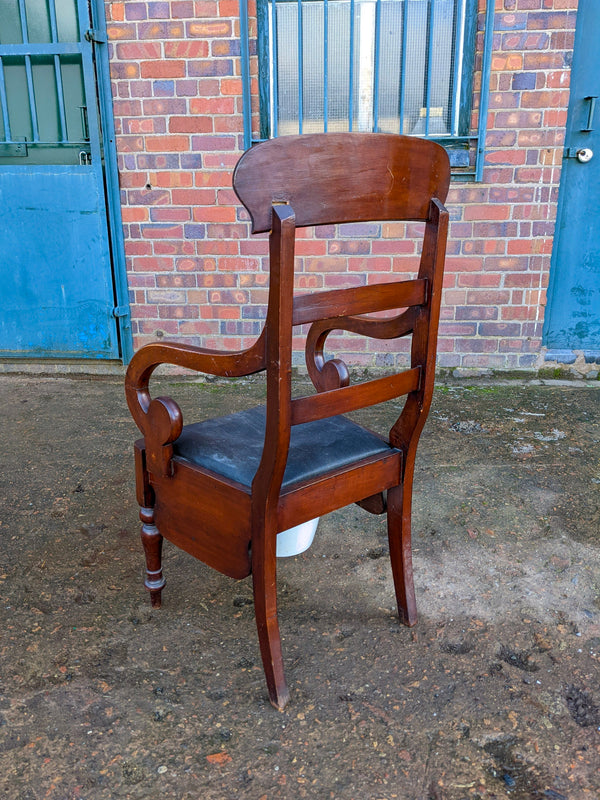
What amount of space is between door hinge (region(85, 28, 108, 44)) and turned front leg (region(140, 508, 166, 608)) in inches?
113

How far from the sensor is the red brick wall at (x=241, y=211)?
11.4 ft

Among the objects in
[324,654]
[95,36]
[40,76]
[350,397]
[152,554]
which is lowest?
[324,654]

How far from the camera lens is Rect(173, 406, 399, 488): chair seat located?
154cm

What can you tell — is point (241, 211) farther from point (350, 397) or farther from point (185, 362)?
point (350, 397)

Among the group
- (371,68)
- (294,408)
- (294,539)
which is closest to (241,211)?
(371,68)

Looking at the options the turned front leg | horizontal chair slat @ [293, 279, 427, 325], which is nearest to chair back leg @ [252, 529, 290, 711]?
the turned front leg

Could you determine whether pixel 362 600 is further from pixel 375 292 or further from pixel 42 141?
pixel 42 141

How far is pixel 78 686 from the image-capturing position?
63.7 inches

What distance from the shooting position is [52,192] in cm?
377

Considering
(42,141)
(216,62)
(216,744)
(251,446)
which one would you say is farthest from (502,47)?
(216,744)

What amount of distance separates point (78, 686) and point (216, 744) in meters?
0.41

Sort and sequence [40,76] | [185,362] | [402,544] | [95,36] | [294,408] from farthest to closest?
[40,76] < [95,36] < [402,544] < [185,362] < [294,408]

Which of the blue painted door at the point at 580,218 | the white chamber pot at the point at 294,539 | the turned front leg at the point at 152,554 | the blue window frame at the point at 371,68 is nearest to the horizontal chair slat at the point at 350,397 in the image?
the white chamber pot at the point at 294,539

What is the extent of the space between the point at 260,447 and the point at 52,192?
285 cm
